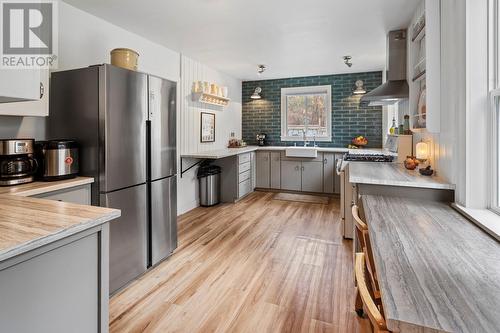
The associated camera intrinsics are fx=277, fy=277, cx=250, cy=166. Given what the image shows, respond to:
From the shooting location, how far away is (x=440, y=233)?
1291 mm

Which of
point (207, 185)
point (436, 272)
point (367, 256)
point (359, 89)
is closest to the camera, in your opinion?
point (436, 272)

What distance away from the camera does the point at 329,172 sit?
5.30 metres

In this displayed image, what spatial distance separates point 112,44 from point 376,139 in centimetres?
480

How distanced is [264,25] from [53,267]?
9.62 ft

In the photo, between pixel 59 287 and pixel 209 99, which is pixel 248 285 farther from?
pixel 209 99

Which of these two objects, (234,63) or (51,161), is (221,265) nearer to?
(51,161)

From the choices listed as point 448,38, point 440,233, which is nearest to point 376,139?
point 448,38

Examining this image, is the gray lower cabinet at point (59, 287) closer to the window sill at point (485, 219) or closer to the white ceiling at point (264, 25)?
the window sill at point (485, 219)

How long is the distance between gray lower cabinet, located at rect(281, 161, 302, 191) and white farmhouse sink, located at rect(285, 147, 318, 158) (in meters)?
0.22

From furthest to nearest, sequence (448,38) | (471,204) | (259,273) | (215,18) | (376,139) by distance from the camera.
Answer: (376,139) → (215,18) → (259,273) → (448,38) → (471,204)

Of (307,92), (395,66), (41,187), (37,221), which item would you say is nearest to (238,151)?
(307,92)

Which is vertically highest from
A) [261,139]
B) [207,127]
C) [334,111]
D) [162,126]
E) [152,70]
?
[152,70]

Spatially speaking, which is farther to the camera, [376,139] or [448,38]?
[376,139]

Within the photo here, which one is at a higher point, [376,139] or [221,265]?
[376,139]
